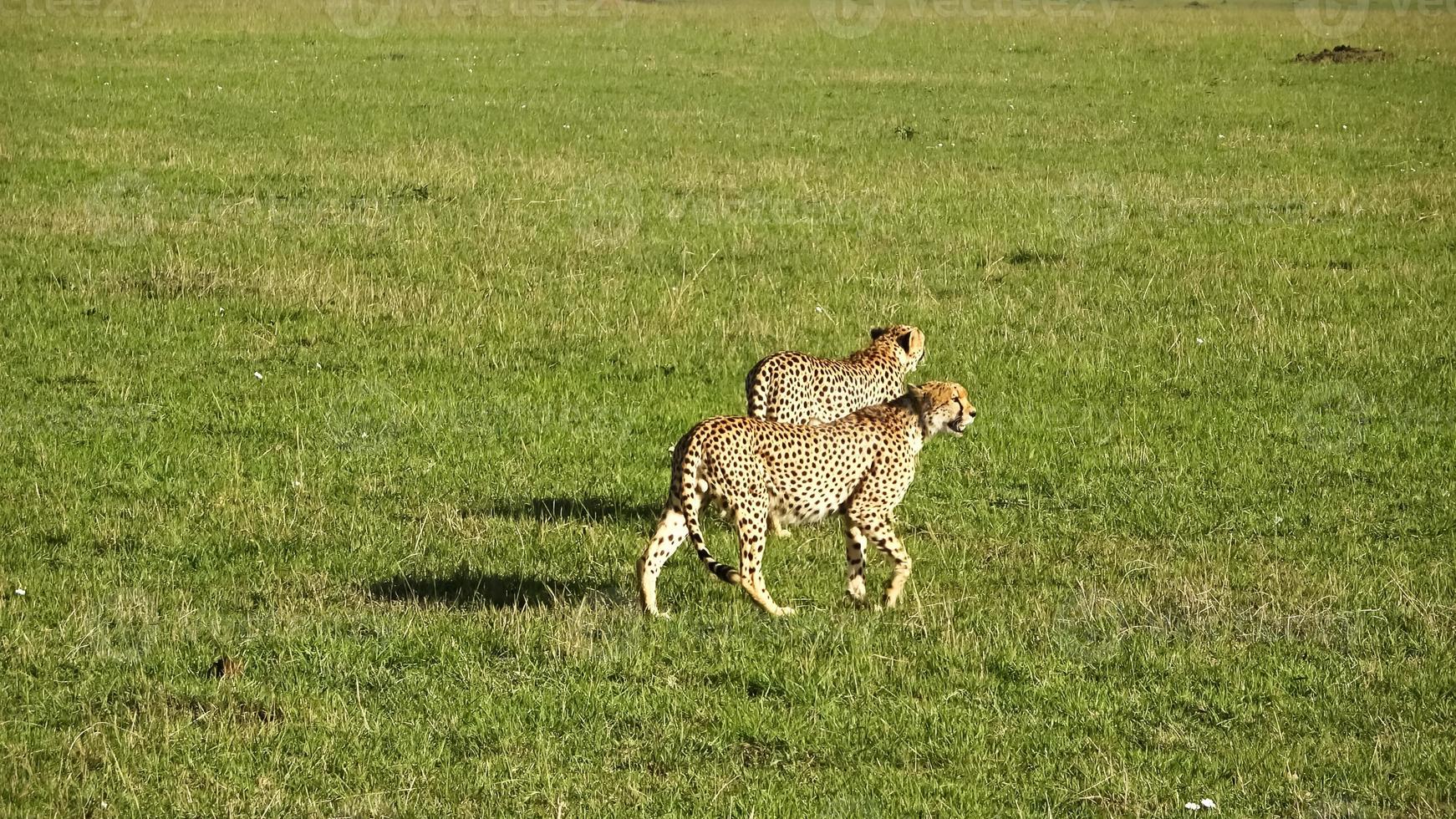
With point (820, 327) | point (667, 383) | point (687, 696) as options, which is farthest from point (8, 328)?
point (687, 696)

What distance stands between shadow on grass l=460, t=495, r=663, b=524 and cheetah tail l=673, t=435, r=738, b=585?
6.08 ft

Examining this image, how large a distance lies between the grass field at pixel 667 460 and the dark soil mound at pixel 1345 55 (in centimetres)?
676

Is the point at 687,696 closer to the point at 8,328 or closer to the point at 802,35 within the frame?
the point at 8,328

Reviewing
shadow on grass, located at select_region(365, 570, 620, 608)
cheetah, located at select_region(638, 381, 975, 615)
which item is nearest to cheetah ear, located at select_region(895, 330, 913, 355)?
cheetah, located at select_region(638, 381, 975, 615)

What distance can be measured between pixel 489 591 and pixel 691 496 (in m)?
1.25

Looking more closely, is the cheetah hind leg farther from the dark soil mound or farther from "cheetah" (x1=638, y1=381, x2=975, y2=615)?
the dark soil mound

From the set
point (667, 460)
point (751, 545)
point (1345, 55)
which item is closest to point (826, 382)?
point (667, 460)

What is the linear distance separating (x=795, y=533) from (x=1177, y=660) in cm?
258

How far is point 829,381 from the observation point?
9719 mm

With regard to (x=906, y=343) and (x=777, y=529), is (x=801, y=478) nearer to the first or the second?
(x=777, y=529)

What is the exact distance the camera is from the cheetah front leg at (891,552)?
27.0ft

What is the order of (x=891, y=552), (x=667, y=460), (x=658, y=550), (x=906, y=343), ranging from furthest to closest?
(x=667, y=460)
(x=906, y=343)
(x=891, y=552)
(x=658, y=550)

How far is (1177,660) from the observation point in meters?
7.52

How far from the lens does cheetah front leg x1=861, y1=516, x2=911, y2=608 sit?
8.23m
